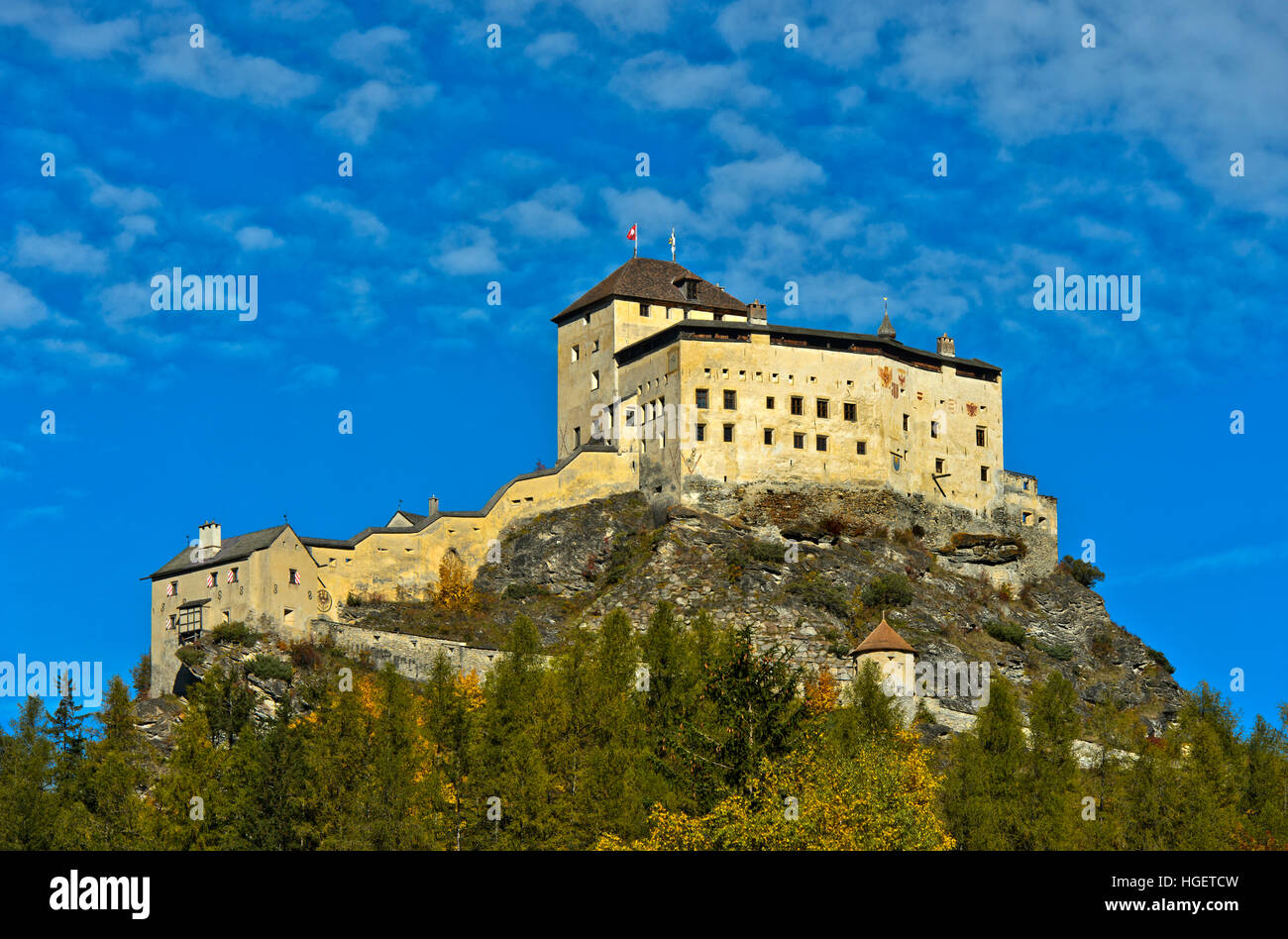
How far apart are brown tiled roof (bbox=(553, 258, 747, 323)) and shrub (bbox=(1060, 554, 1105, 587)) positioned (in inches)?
923

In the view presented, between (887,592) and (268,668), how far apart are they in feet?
97.4

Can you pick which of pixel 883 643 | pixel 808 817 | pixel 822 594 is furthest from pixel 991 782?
pixel 822 594

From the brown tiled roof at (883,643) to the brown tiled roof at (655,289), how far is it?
26.8 m

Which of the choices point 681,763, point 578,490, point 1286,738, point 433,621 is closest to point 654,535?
point 578,490

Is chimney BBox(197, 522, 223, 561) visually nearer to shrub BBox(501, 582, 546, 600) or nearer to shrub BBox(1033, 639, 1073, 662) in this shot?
shrub BBox(501, 582, 546, 600)

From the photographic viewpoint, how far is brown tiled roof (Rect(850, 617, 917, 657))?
232 ft

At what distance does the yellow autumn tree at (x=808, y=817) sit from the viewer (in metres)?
38.0

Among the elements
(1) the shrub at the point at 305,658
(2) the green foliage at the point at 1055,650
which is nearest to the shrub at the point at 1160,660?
(2) the green foliage at the point at 1055,650

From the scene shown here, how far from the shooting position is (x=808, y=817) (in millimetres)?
38625

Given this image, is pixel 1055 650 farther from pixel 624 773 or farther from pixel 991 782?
pixel 624 773

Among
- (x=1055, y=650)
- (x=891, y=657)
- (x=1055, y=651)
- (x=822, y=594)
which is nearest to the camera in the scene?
(x=891, y=657)

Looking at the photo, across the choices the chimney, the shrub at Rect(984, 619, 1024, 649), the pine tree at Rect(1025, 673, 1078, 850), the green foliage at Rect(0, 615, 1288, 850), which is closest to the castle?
the chimney

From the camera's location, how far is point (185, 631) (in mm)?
74938
